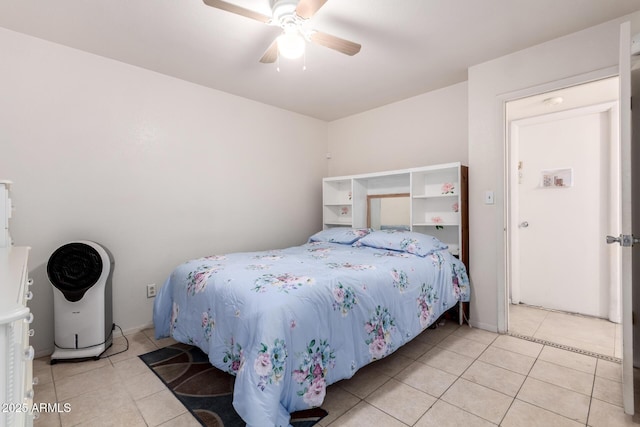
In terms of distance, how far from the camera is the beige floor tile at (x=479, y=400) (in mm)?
1686

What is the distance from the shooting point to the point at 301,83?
126 inches

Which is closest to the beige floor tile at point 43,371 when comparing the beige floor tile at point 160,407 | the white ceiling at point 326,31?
the beige floor tile at point 160,407

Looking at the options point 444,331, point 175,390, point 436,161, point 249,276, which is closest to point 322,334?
point 249,276

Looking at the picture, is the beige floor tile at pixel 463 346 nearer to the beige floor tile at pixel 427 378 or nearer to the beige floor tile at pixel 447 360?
the beige floor tile at pixel 447 360

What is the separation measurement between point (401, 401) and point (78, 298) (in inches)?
92.0

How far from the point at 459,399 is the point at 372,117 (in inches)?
128

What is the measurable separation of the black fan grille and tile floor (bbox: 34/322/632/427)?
0.57m

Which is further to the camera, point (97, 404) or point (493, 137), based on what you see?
point (493, 137)

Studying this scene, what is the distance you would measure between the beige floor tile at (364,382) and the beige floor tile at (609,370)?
57.0 inches

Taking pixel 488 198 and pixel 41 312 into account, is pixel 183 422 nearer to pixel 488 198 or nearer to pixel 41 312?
pixel 41 312

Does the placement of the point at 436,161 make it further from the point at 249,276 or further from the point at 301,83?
the point at 249,276

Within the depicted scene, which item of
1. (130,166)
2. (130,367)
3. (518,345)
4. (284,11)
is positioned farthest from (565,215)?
(130,166)

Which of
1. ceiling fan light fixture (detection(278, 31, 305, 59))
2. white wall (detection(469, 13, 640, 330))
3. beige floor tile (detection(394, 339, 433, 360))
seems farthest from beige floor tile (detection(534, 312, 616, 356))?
ceiling fan light fixture (detection(278, 31, 305, 59))

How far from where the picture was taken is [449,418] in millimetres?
1651
